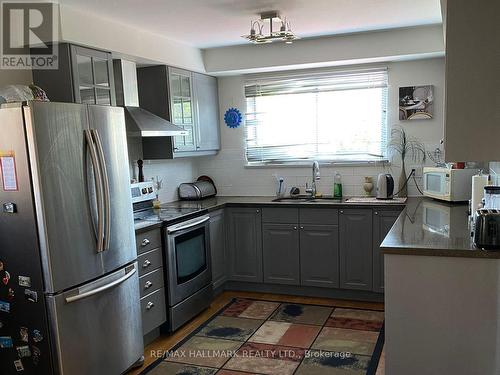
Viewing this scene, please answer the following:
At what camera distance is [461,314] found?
7.70 feet

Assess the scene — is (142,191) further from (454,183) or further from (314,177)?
(454,183)

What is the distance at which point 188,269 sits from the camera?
12.6ft

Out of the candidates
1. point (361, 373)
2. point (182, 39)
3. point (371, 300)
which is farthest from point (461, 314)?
point (182, 39)

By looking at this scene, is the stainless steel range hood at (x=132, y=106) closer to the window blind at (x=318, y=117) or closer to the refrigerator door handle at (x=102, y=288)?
the refrigerator door handle at (x=102, y=288)

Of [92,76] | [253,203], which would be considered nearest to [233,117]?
[253,203]

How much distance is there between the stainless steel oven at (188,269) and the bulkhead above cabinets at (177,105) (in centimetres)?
78

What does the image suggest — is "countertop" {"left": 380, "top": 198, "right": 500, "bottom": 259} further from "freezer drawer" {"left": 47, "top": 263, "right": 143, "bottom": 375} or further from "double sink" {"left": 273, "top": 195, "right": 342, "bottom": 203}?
"freezer drawer" {"left": 47, "top": 263, "right": 143, "bottom": 375}

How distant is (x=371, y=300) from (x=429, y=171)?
1.30m

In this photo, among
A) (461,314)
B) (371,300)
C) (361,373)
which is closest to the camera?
(461,314)

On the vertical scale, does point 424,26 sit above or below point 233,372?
above

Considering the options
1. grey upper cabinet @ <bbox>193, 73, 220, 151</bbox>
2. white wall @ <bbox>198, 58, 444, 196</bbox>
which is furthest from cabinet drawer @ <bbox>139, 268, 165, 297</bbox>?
white wall @ <bbox>198, 58, 444, 196</bbox>

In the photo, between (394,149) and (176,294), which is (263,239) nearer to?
Result: (176,294)

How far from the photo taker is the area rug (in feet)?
10.0

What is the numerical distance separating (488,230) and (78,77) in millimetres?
2677
